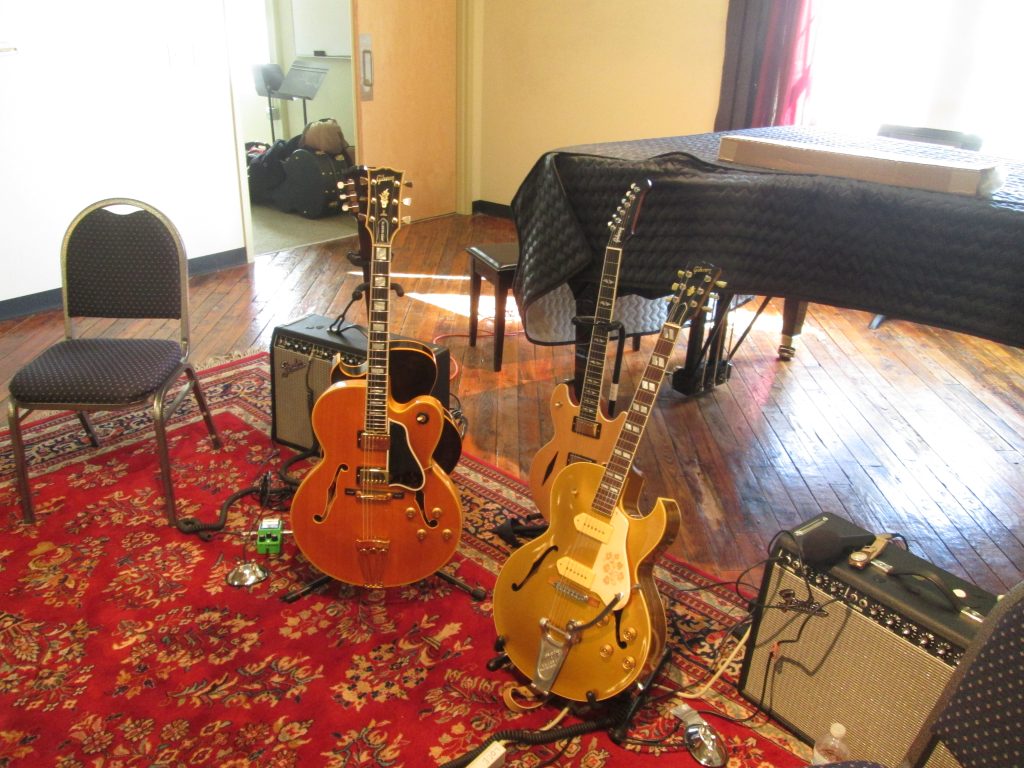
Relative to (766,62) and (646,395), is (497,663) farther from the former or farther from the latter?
(766,62)

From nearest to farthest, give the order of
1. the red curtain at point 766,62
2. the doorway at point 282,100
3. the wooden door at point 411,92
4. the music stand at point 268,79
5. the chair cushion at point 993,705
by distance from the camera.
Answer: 1. the chair cushion at point 993,705
2. the red curtain at point 766,62
3. the wooden door at point 411,92
4. the doorway at point 282,100
5. the music stand at point 268,79

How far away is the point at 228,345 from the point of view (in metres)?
3.34

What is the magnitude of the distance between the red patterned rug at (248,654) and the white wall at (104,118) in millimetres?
1566

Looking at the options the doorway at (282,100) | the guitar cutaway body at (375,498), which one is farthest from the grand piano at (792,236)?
the doorway at (282,100)

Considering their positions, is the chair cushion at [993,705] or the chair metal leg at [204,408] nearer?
the chair cushion at [993,705]

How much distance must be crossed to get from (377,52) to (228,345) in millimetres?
2383

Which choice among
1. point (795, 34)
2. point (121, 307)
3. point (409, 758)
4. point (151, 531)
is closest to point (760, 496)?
point (409, 758)

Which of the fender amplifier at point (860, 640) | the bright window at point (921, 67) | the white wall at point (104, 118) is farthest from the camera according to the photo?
the bright window at point (921, 67)

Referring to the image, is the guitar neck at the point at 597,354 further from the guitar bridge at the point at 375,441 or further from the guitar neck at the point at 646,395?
the guitar bridge at the point at 375,441

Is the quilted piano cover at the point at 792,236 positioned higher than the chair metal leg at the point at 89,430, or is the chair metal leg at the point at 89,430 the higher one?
the quilted piano cover at the point at 792,236

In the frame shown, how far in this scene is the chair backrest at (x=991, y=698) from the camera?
100 centimetres

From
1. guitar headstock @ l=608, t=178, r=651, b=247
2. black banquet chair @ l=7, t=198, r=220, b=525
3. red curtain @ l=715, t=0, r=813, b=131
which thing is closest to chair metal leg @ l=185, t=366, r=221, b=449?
black banquet chair @ l=7, t=198, r=220, b=525

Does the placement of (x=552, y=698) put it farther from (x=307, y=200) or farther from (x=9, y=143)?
(x=307, y=200)

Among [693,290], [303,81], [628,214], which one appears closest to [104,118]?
[303,81]
